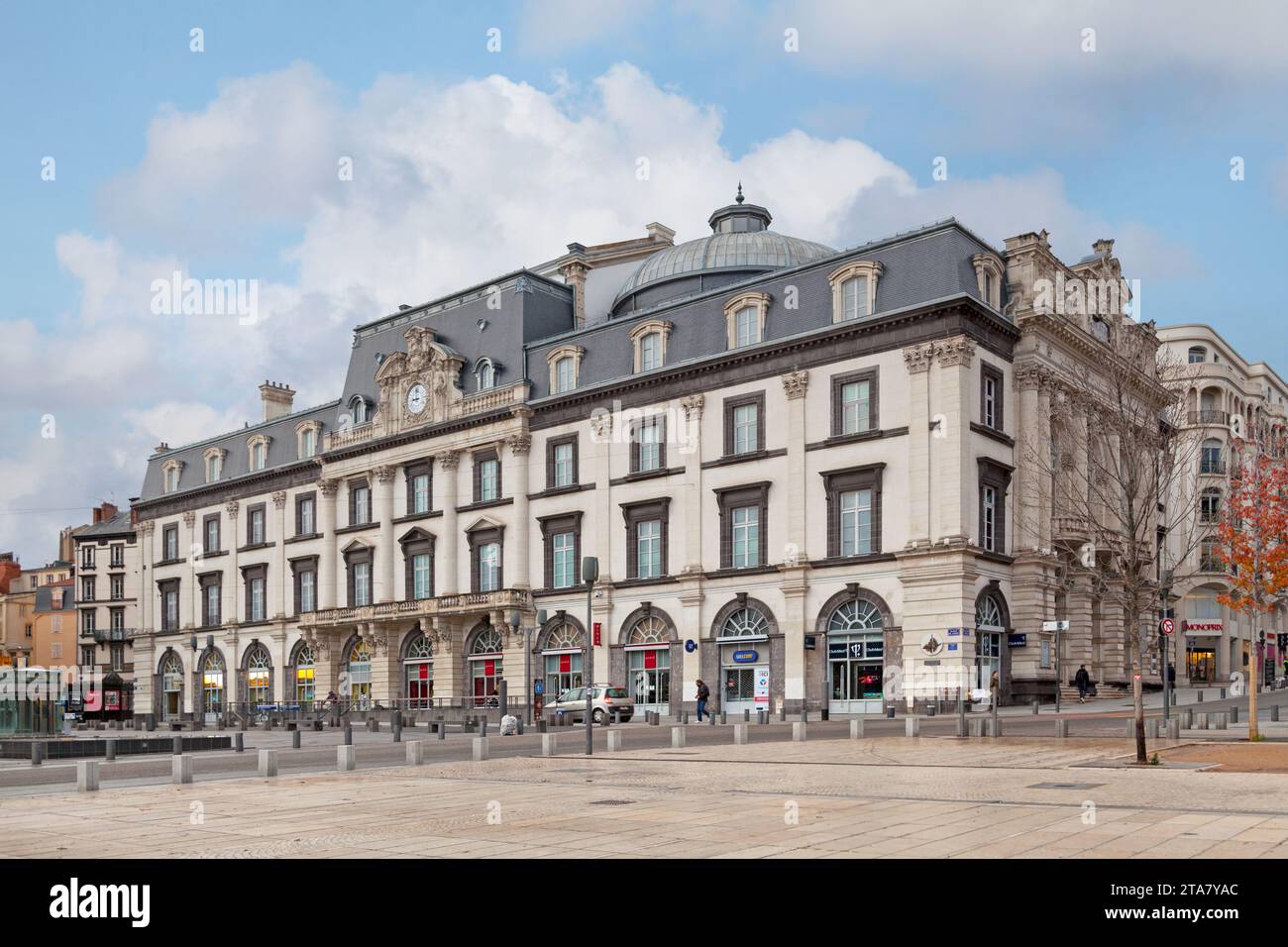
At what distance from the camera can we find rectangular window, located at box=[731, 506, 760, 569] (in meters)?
54.3

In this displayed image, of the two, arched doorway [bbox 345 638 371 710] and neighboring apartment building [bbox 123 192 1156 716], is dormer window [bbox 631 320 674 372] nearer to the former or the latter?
neighboring apartment building [bbox 123 192 1156 716]

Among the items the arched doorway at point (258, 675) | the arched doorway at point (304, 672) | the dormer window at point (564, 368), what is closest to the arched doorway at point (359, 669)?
the arched doorway at point (304, 672)

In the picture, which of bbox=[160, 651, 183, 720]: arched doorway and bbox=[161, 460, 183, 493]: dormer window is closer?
bbox=[160, 651, 183, 720]: arched doorway

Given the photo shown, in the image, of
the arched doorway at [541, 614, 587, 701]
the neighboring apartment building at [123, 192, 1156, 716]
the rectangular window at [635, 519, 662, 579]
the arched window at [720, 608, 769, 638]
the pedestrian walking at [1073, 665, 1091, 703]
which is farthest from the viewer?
the arched doorway at [541, 614, 587, 701]

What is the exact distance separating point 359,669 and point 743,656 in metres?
27.1

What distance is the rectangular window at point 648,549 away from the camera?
57.8 m

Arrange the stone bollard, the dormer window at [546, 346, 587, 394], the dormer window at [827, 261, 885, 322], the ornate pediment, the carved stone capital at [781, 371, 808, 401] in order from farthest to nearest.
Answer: the ornate pediment, the dormer window at [546, 346, 587, 394], the carved stone capital at [781, 371, 808, 401], the dormer window at [827, 261, 885, 322], the stone bollard

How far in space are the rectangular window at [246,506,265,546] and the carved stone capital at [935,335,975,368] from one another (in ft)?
157

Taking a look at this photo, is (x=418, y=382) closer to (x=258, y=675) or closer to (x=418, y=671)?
(x=418, y=671)

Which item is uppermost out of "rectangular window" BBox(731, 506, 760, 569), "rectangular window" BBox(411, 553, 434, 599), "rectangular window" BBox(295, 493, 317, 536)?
"rectangular window" BBox(295, 493, 317, 536)

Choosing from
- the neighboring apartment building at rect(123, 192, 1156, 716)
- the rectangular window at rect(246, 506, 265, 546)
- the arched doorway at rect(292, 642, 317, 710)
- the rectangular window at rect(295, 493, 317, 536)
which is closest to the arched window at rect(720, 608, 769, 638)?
the neighboring apartment building at rect(123, 192, 1156, 716)

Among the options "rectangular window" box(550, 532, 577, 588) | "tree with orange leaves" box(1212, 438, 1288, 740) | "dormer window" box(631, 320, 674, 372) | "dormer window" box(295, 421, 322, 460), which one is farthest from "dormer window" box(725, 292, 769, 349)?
"dormer window" box(295, 421, 322, 460)

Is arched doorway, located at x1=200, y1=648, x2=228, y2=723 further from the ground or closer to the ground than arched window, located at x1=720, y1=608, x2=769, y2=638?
closer to the ground

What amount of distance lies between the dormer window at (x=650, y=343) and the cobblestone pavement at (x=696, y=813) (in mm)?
36507
